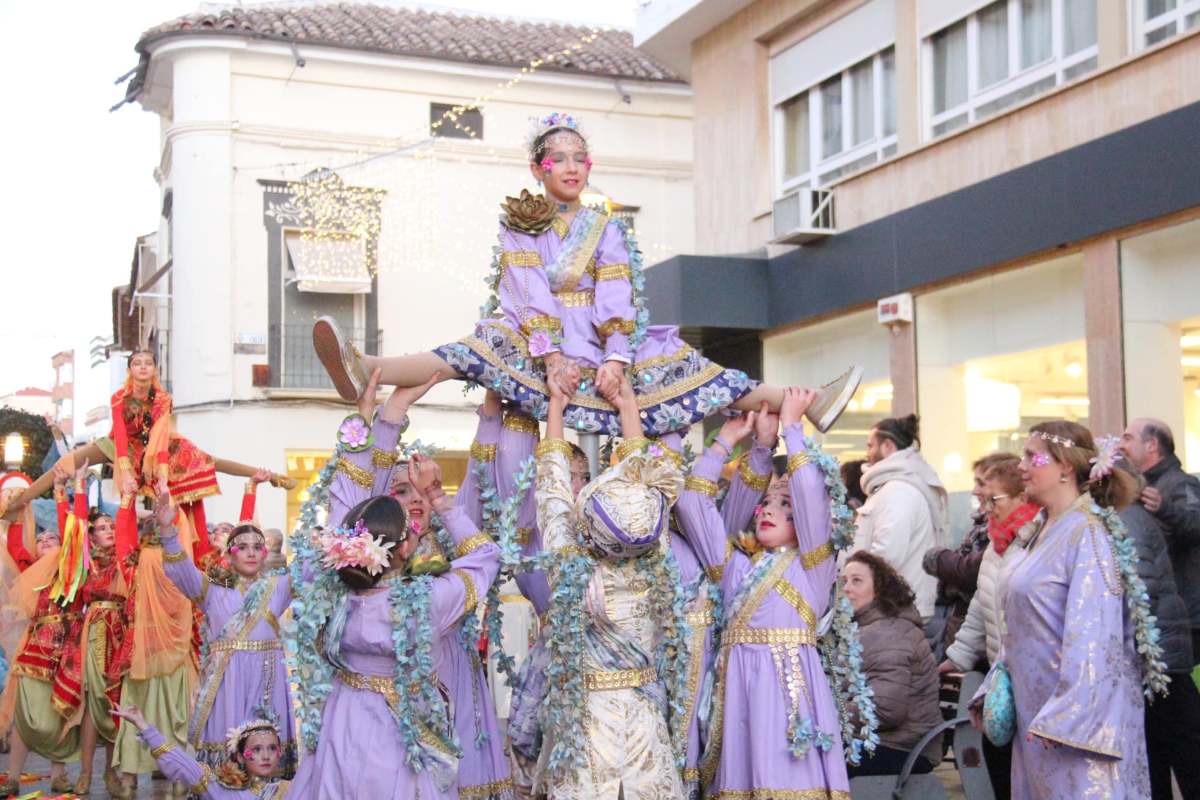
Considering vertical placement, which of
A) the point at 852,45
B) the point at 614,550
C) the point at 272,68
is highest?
the point at 272,68

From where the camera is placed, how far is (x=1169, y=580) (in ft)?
20.7

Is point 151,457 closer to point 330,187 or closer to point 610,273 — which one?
point 610,273

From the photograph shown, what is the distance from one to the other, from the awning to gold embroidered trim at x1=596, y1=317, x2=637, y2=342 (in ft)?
55.5

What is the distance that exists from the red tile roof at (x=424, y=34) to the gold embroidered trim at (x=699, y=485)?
53.0ft

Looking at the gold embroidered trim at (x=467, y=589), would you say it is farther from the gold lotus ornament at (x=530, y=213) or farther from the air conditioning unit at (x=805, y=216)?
the air conditioning unit at (x=805, y=216)

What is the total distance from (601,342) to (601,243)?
0.41m

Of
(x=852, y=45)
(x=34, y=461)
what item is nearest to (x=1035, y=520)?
(x=852, y=45)

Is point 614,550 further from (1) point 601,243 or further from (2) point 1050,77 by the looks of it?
(2) point 1050,77

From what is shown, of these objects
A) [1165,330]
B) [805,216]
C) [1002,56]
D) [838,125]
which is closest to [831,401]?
[1165,330]

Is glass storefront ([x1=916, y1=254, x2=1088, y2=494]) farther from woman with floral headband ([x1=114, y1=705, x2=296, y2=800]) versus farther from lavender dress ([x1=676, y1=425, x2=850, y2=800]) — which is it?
woman with floral headband ([x1=114, y1=705, x2=296, y2=800])

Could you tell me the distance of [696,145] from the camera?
15.7m

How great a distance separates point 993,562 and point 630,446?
2.26 m

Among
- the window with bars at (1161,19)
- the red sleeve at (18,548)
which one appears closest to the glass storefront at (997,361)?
the window with bars at (1161,19)

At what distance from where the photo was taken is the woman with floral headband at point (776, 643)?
561 cm
